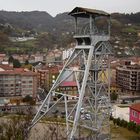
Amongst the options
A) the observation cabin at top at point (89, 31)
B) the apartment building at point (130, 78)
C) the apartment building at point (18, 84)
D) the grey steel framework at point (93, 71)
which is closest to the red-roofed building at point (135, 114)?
the grey steel framework at point (93, 71)

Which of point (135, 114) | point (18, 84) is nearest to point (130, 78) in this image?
point (18, 84)

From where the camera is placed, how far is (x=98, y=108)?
17.4 m

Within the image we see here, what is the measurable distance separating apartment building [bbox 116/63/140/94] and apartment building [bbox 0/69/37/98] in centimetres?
1356

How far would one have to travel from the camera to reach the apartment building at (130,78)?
A: 49.1m

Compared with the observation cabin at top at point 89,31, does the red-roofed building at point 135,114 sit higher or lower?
lower

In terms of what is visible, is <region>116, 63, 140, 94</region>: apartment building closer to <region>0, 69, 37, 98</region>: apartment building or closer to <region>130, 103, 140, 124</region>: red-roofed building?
<region>0, 69, 37, 98</region>: apartment building

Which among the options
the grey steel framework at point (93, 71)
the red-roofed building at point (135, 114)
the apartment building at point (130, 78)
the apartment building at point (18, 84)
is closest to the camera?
the grey steel framework at point (93, 71)

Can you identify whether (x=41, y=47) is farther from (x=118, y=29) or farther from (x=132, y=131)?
(x=132, y=131)

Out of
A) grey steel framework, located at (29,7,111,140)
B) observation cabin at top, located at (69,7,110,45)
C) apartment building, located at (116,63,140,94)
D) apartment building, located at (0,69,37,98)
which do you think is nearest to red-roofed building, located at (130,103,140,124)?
grey steel framework, located at (29,7,111,140)

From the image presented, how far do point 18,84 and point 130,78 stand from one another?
51.0 ft

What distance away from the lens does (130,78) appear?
163 feet

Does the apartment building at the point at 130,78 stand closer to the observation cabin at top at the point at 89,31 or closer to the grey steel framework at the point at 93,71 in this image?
the grey steel framework at the point at 93,71

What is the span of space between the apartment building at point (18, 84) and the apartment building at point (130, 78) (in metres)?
13.6

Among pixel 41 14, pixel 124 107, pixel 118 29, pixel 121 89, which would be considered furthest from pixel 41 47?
pixel 41 14
